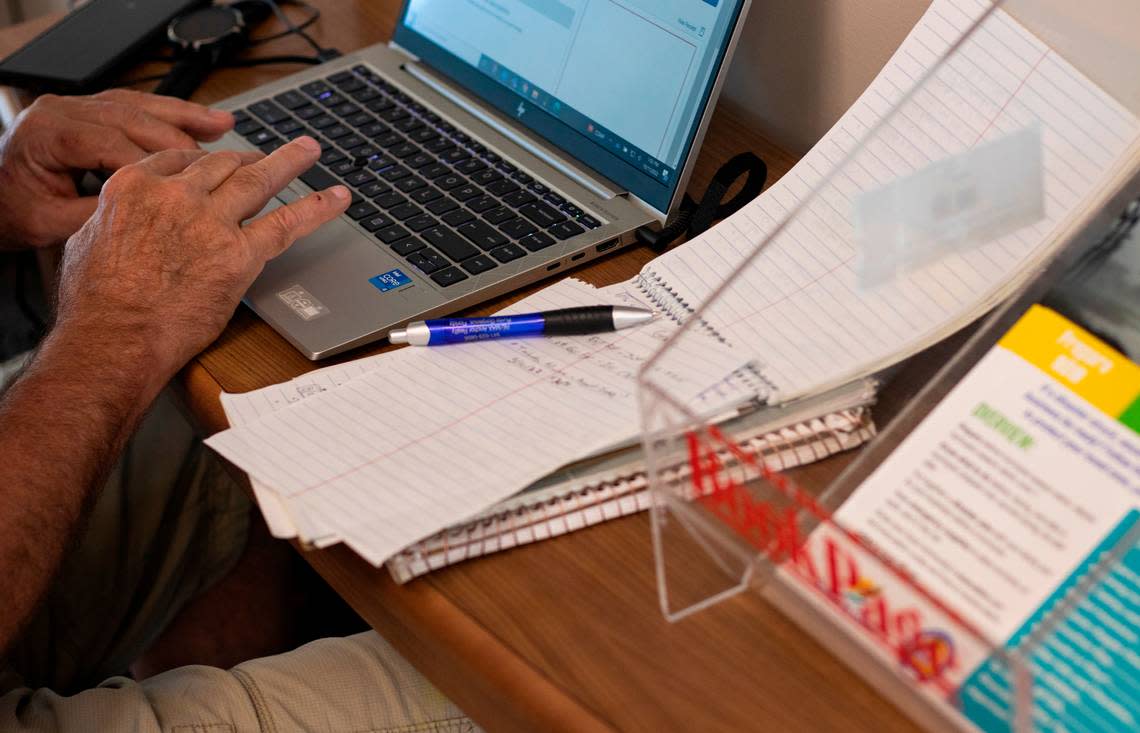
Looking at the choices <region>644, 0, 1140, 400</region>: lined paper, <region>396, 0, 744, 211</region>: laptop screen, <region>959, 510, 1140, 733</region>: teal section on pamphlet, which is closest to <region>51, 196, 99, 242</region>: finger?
<region>396, 0, 744, 211</region>: laptop screen

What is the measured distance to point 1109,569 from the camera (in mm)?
484

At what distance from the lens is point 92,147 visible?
91 cm

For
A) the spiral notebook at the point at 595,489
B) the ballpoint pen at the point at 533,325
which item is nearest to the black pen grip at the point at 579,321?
the ballpoint pen at the point at 533,325

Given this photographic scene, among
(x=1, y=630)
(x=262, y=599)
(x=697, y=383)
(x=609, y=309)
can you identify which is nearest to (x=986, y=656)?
(x=697, y=383)

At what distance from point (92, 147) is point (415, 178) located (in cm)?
27

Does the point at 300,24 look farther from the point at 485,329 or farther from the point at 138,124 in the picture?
the point at 485,329

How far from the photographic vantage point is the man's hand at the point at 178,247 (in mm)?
758

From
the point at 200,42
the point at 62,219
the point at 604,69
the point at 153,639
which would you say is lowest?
the point at 153,639

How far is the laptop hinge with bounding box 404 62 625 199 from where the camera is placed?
2.86 ft

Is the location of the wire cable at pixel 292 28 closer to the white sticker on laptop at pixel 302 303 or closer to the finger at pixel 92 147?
the finger at pixel 92 147

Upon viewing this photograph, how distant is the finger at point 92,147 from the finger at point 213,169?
11cm

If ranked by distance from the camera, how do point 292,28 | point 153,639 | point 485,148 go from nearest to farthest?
point 485,148 → point 153,639 → point 292,28

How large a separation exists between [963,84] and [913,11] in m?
0.23

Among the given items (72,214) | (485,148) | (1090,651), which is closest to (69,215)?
(72,214)
